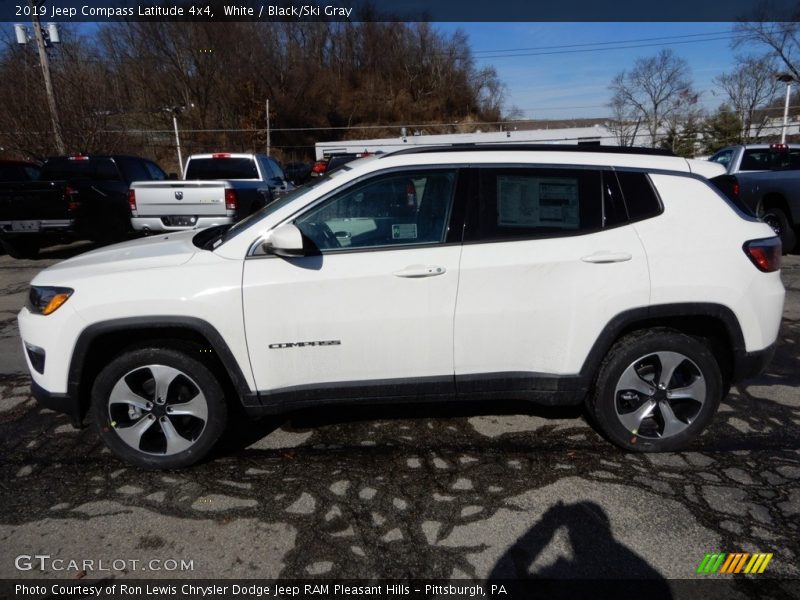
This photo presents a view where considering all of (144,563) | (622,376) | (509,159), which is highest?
(509,159)

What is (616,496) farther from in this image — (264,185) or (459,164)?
(264,185)

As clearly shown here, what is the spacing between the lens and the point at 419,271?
2992 millimetres

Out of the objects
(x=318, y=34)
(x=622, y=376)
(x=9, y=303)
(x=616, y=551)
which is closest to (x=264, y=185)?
(x=9, y=303)

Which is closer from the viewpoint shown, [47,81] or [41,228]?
Result: [41,228]

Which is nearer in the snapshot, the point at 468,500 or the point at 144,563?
the point at 144,563

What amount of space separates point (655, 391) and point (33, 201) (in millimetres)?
10276

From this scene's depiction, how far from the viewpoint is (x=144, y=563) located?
2.50 metres

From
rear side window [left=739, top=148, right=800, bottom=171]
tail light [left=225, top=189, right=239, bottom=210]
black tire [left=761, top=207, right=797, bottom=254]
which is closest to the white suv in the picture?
tail light [left=225, top=189, right=239, bottom=210]

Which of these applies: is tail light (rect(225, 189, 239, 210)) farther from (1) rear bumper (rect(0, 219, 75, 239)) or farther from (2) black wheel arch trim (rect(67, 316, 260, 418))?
(2) black wheel arch trim (rect(67, 316, 260, 418))

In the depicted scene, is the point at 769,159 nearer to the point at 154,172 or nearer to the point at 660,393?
the point at 660,393

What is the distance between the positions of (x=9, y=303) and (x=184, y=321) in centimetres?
604

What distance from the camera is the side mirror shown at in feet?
9.42

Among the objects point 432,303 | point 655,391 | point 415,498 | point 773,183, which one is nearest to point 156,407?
point 415,498

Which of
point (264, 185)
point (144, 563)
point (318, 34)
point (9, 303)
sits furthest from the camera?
point (318, 34)
